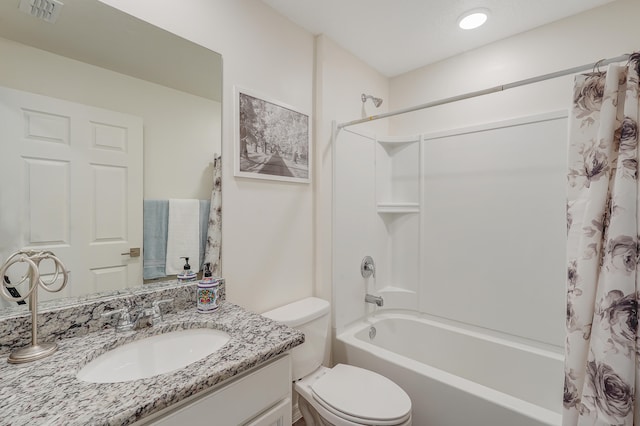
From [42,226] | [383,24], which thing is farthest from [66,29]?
[383,24]

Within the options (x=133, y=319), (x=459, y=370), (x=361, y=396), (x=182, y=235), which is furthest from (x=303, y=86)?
(x=459, y=370)

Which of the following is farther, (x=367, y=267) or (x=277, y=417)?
(x=367, y=267)

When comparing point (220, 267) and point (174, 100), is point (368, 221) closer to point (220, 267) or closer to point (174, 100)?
point (220, 267)

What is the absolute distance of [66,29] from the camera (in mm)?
995

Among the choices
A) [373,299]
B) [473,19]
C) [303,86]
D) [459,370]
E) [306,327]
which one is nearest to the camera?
[306,327]

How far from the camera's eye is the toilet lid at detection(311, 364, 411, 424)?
122cm

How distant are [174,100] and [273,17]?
0.83m

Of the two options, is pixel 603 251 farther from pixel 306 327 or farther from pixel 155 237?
pixel 155 237

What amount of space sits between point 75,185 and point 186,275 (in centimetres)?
55

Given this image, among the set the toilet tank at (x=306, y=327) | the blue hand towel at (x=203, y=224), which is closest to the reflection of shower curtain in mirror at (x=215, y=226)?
the blue hand towel at (x=203, y=224)

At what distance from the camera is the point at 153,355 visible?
1009 millimetres

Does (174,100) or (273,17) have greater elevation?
(273,17)

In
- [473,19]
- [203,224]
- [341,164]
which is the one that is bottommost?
[203,224]

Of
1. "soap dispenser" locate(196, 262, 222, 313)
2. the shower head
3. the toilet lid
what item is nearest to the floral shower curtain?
the toilet lid
